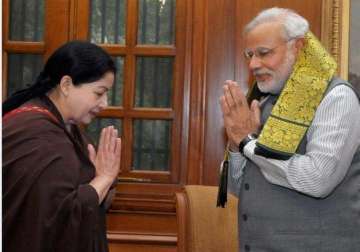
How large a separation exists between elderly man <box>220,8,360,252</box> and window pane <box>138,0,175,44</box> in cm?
163

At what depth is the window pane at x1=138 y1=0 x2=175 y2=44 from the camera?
353 centimetres

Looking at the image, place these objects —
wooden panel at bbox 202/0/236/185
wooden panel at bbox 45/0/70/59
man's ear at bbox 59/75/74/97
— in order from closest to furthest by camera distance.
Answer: man's ear at bbox 59/75/74/97 → wooden panel at bbox 202/0/236/185 → wooden panel at bbox 45/0/70/59

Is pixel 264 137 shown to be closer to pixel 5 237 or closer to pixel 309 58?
pixel 309 58

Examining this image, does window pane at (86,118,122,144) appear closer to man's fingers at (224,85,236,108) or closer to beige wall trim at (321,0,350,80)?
beige wall trim at (321,0,350,80)

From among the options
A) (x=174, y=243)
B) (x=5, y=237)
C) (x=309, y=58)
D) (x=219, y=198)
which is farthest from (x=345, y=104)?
(x=174, y=243)

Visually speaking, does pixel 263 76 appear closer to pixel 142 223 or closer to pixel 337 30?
pixel 337 30

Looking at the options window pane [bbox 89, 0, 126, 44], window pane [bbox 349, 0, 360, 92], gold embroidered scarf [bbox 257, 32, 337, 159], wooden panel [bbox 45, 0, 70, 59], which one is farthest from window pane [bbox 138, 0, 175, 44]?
gold embroidered scarf [bbox 257, 32, 337, 159]

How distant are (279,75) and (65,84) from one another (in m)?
0.74

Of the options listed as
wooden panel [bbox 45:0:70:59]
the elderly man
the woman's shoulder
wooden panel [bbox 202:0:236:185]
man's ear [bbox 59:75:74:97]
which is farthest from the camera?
wooden panel [bbox 45:0:70:59]

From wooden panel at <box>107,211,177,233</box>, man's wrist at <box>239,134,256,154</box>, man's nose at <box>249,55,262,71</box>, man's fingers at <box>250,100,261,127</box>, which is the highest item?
man's nose at <box>249,55,262,71</box>

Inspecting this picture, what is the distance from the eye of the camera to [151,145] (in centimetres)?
355

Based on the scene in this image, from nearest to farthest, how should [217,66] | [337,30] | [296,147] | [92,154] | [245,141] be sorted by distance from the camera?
1. [296,147]
2. [245,141]
3. [92,154]
4. [337,30]
5. [217,66]

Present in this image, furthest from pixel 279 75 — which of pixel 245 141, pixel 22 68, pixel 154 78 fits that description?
pixel 22 68

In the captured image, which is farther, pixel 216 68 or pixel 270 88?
pixel 216 68
